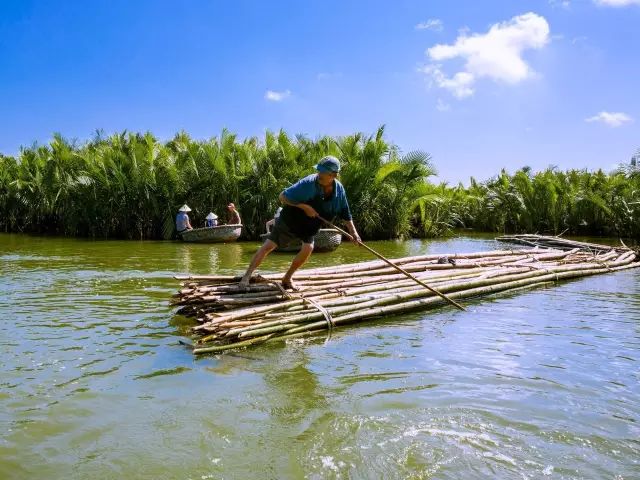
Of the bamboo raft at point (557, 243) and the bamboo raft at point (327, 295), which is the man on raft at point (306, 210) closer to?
the bamboo raft at point (327, 295)

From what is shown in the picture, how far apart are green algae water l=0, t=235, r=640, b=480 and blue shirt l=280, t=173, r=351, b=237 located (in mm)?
1173

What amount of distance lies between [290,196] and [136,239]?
15.3 m

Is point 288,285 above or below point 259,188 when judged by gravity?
below

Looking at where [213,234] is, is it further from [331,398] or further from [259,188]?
[331,398]

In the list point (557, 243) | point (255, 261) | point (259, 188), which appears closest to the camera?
point (255, 261)

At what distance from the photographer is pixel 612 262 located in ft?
35.4

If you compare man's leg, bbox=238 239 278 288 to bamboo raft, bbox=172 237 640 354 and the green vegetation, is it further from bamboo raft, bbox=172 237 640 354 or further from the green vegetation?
the green vegetation

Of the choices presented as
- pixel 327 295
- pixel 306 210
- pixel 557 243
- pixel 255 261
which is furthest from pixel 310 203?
pixel 557 243

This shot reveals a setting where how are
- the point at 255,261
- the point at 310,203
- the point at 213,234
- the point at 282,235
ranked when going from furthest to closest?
the point at 213,234
the point at 282,235
the point at 255,261
the point at 310,203

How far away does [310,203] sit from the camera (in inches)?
222

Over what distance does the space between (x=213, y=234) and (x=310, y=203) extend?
1176 centimetres

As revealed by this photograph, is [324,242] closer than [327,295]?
No

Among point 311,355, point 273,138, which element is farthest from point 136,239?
point 311,355

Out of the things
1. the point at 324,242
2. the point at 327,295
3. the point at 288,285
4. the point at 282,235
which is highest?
the point at 282,235
